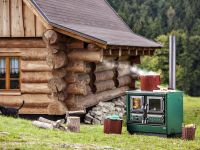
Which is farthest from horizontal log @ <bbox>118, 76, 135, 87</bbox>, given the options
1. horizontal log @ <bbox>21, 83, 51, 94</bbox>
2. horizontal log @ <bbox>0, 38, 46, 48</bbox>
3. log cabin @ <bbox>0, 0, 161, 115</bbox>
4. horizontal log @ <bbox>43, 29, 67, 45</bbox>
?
horizontal log @ <bbox>43, 29, 67, 45</bbox>

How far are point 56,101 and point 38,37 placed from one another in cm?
242

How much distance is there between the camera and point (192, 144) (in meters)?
13.3

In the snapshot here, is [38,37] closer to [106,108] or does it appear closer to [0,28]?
[0,28]

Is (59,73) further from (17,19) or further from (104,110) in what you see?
(104,110)

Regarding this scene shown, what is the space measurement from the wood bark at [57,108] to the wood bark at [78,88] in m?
0.57

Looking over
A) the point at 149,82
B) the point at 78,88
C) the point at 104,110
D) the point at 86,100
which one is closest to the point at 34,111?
the point at 78,88

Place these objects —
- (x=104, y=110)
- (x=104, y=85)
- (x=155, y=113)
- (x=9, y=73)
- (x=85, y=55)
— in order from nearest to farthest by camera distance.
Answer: (x=155, y=113) < (x=85, y=55) < (x=9, y=73) < (x=104, y=110) < (x=104, y=85)

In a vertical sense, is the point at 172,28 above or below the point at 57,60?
above

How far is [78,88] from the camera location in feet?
63.5

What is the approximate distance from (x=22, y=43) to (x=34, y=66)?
3.16 feet

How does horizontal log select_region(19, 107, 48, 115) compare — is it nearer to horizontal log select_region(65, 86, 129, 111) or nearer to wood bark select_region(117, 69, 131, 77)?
horizontal log select_region(65, 86, 129, 111)

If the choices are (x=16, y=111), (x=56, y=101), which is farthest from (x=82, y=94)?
(x=16, y=111)

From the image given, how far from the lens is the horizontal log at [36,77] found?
774 inches

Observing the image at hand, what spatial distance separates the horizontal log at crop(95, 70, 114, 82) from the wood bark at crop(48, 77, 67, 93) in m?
2.52
